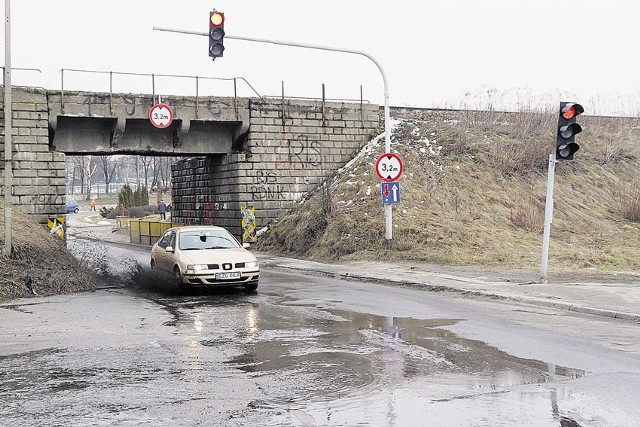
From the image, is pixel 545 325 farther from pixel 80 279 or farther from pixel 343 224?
pixel 343 224

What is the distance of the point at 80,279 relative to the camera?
1852 cm

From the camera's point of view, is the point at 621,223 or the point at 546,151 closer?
the point at 621,223

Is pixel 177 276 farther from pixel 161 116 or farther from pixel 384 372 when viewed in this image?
pixel 161 116

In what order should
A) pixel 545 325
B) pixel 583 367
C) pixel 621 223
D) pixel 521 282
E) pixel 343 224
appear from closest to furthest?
pixel 583 367, pixel 545 325, pixel 521 282, pixel 343 224, pixel 621 223

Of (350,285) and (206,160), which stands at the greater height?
(206,160)

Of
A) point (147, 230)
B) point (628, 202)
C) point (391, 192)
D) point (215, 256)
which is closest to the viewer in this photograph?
point (215, 256)

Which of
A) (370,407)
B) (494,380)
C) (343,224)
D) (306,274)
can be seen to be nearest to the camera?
(370,407)

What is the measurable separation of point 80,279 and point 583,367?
13.1 metres

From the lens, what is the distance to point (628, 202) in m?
31.5

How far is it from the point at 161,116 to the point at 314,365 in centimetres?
2344

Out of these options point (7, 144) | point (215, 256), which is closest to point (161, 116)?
point (7, 144)

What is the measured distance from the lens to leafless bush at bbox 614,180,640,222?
31.0 m

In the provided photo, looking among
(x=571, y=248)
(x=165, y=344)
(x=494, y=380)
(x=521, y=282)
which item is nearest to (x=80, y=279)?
(x=165, y=344)

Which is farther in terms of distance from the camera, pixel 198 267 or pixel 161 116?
pixel 161 116
